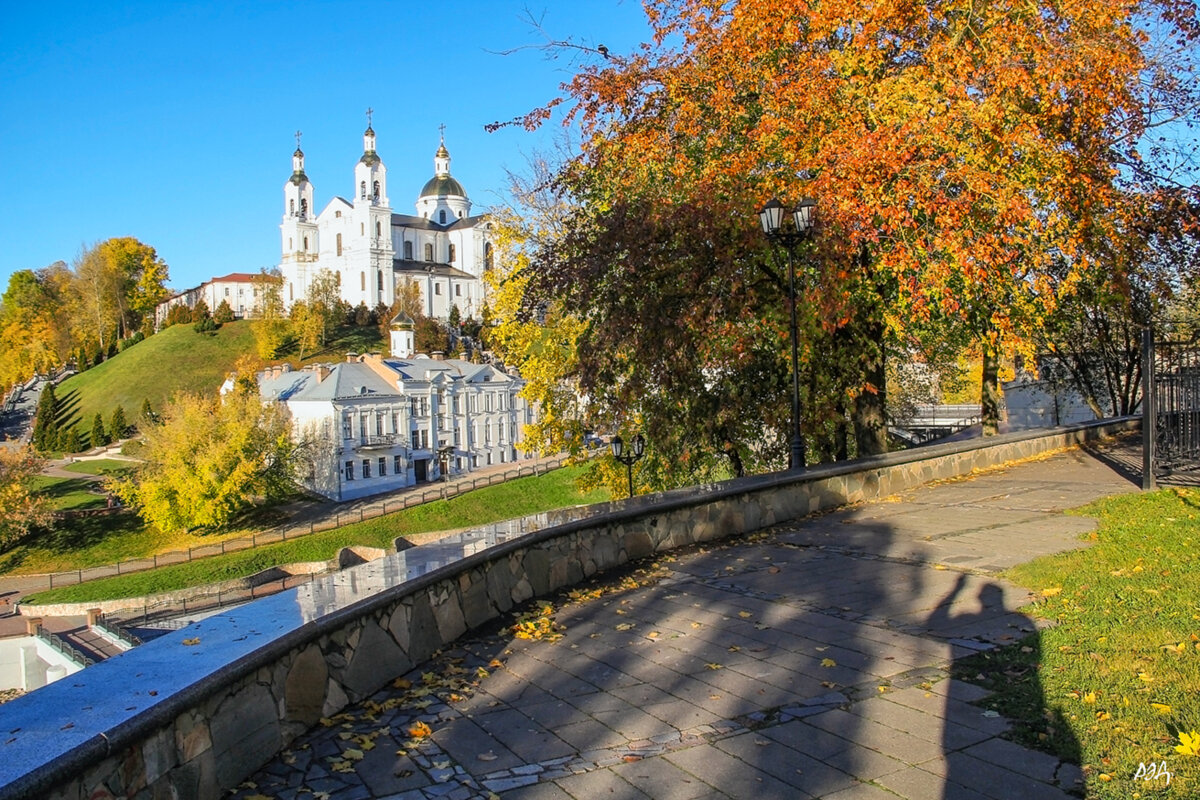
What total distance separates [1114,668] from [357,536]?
3863cm

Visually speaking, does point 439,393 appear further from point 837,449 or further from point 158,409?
point 837,449

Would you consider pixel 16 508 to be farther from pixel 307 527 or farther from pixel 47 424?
pixel 47 424

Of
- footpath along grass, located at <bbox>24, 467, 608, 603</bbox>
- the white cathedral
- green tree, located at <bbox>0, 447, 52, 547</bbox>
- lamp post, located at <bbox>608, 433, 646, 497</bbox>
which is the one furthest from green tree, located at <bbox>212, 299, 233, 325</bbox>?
lamp post, located at <bbox>608, 433, 646, 497</bbox>

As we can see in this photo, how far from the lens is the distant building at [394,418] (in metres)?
49.5

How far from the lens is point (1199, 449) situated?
33.7ft

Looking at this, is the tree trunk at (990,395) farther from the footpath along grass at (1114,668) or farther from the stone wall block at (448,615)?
the stone wall block at (448,615)

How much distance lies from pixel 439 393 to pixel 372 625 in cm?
5153

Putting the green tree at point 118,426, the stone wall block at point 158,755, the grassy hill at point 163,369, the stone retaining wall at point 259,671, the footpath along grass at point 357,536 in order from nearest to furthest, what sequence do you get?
1. the stone retaining wall at point 259,671
2. the stone wall block at point 158,755
3. the footpath along grass at point 357,536
4. the green tree at point 118,426
5. the grassy hill at point 163,369

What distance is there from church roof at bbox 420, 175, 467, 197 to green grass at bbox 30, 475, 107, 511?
67677mm

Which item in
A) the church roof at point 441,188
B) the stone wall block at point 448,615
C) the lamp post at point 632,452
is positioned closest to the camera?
the stone wall block at point 448,615

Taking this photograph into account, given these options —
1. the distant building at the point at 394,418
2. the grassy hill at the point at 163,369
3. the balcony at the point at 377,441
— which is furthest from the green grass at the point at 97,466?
the balcony at the point at 377,441

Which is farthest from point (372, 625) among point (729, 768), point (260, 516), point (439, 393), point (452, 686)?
point (439, 393)

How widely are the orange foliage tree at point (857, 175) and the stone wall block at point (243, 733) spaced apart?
8.36m

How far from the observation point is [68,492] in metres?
48.7
